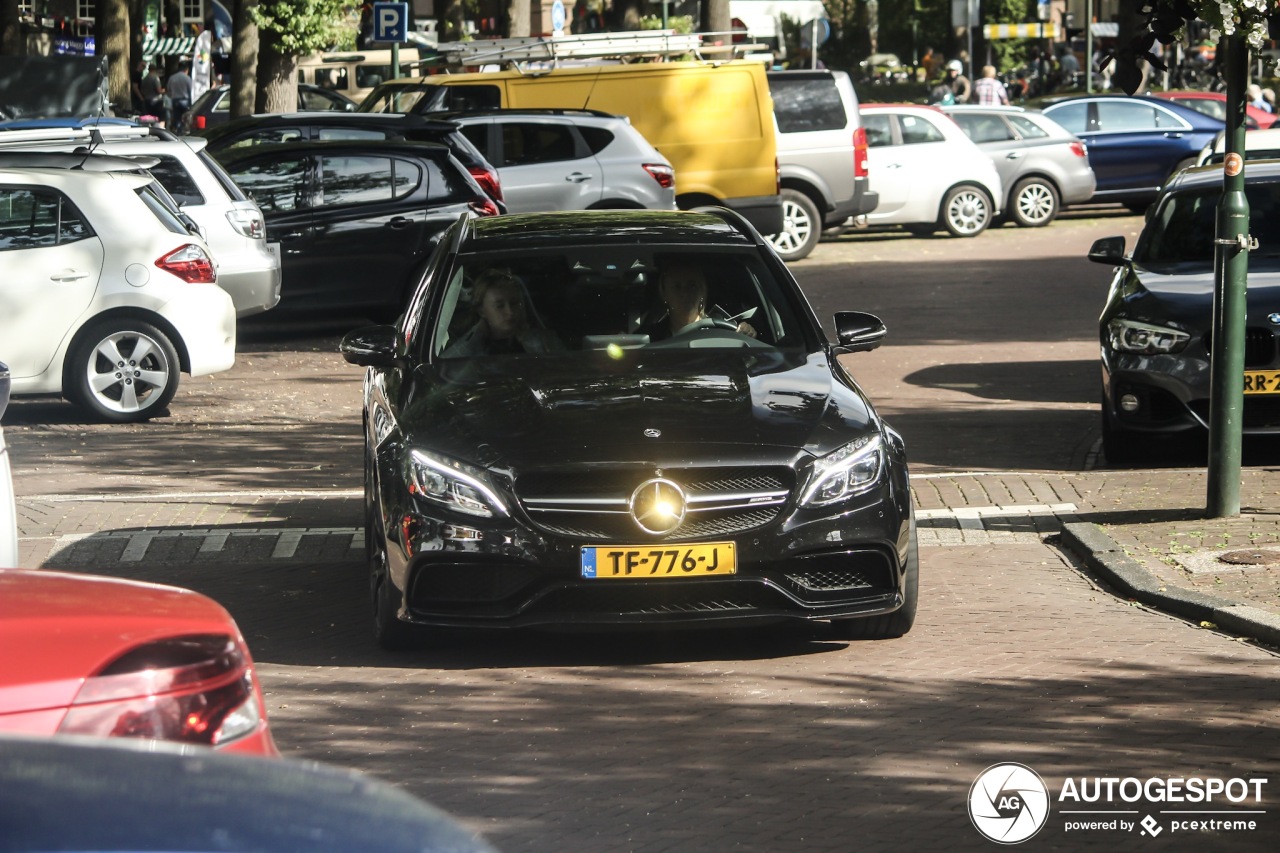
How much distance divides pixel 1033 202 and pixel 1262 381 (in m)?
16.4

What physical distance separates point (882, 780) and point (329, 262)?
40.2 ft

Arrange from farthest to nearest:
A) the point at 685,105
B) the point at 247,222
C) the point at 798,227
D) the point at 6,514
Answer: the point at 798,227 < the point at 685,105 < the point at 247,222 < the point at 6,514

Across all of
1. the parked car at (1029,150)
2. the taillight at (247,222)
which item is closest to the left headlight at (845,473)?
the taillight at (247,222)

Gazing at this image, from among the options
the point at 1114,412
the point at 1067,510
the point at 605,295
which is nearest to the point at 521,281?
the point at 605,295

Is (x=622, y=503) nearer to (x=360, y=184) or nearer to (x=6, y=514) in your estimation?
(x=6, y=514)

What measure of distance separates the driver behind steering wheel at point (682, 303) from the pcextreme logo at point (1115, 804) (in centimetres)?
286

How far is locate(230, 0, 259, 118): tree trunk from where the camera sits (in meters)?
27.4

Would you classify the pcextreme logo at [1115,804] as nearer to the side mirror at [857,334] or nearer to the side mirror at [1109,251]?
the side mirror at [857,334]

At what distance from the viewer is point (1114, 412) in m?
10.7

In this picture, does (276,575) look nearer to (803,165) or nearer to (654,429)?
(654,429)

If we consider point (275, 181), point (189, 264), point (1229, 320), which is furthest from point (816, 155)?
point (1229, 320)

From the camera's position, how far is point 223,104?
3662 cm

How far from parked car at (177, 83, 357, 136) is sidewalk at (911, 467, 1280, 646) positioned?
72.4ft

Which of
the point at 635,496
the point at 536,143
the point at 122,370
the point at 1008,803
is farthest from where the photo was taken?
the point at 536,143
